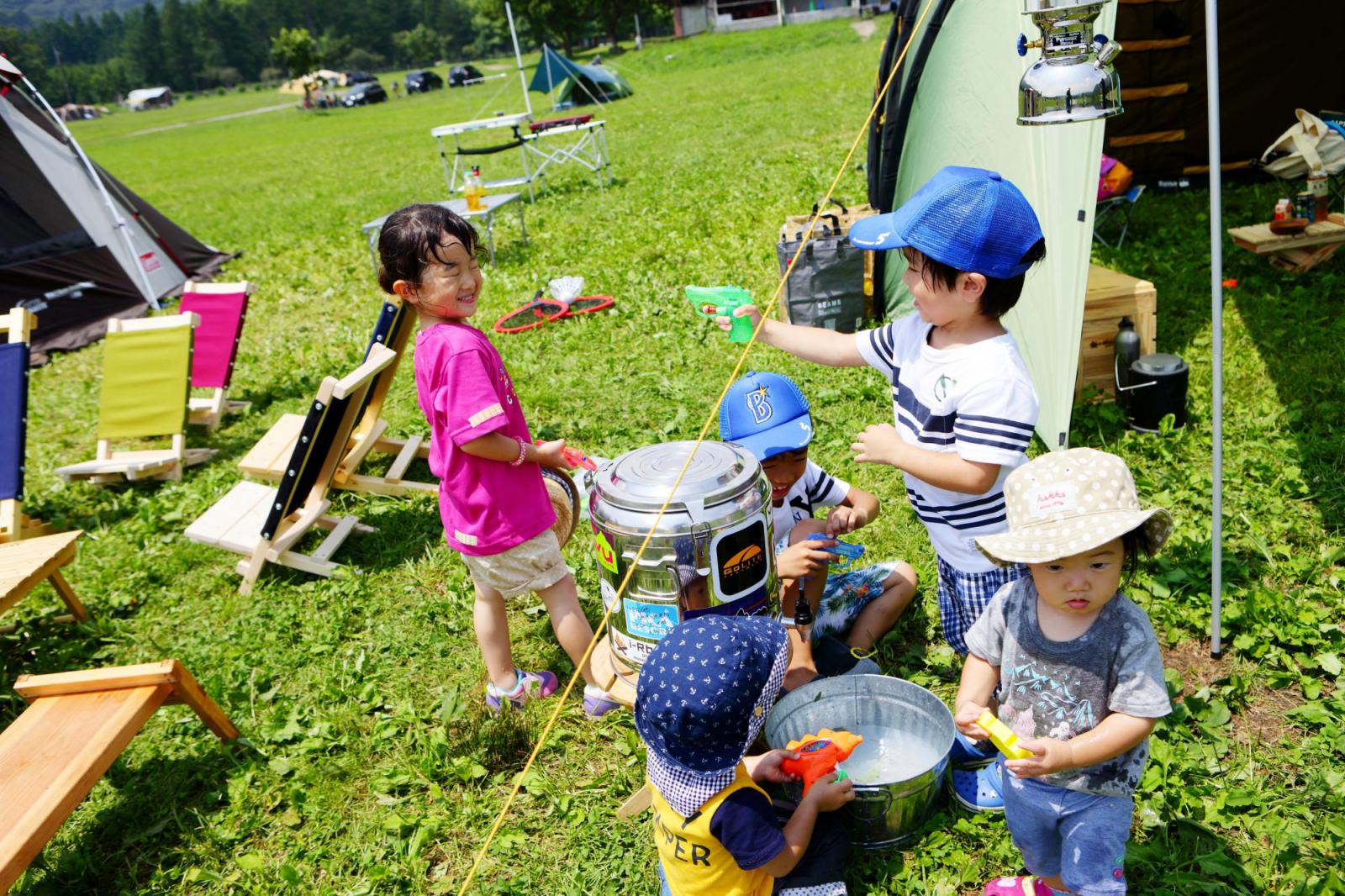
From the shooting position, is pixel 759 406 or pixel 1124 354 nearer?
pixel 759 406

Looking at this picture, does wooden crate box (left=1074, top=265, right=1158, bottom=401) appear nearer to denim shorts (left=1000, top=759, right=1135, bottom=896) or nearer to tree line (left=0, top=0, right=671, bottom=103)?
denim shorts (left=1000, top=759, right=1135, bottom=896)

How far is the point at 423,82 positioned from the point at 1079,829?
5595 cm

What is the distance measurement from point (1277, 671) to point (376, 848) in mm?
3075

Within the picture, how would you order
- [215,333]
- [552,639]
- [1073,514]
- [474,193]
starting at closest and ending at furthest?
[1073,514] → [552,639] → [215,333] → [474,193]

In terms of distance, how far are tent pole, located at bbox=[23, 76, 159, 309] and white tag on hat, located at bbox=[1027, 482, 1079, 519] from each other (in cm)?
912

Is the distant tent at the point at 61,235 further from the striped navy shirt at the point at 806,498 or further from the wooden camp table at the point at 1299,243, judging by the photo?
the wooden camp table at the point at 1299,243

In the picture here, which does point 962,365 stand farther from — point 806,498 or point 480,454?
point 480,454

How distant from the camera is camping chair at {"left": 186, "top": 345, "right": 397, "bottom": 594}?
4.30 meters

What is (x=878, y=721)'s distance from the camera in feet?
10.00

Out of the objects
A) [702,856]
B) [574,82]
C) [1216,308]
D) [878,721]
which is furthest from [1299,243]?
[574,82]

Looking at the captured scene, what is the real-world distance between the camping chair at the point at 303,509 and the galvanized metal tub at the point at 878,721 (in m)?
2.44

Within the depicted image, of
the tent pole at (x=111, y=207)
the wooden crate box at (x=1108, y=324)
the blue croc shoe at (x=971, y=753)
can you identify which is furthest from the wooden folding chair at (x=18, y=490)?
the wooden crate box at (x=1108, y=324)

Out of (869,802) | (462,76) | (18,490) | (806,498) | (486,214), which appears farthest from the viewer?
(462,76)

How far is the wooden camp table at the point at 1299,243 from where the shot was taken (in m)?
5.95
